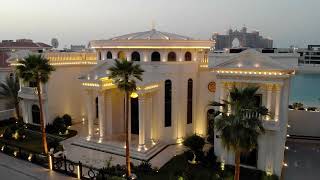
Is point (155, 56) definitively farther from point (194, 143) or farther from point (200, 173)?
point (200, 173)

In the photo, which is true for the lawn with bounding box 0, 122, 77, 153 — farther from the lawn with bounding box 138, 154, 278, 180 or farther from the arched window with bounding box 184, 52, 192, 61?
the arched window with bounding box 184, 52, 192, 61

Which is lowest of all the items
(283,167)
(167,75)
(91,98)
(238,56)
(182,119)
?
(283,167)

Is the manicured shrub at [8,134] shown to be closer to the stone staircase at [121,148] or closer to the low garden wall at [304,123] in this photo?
the stone staircase at [121,148]

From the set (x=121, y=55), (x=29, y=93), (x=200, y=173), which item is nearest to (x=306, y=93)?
(x=121, y=55)

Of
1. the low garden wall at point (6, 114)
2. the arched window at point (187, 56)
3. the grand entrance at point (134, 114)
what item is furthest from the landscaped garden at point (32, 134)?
the arched window at point (187, 56)

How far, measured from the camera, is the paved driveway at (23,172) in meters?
19.7

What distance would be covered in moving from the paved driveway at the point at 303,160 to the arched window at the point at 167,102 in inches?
409

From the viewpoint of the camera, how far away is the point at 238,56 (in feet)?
63.6

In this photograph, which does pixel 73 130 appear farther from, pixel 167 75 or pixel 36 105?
pixel 167 75

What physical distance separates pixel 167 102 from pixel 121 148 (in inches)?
224

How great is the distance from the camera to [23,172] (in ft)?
67.5

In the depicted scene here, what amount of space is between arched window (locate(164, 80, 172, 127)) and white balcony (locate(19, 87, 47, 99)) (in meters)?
13.2

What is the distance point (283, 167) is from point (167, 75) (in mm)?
11778

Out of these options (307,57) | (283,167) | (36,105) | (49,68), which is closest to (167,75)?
(49,68)
